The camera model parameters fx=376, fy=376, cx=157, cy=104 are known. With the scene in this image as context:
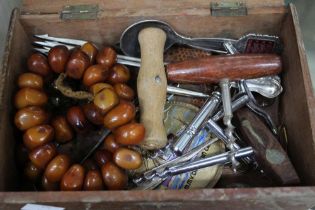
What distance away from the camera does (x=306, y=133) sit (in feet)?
2.20

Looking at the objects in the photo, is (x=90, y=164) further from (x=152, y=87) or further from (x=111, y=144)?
(x=152, y=87)

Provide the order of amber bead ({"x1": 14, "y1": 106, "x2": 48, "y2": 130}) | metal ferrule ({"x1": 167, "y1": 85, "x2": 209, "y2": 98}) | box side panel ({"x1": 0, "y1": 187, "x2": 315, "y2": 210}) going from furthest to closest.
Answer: metal ferrule ({"x1": 167, "y1": 85, "x2": 209, "y2": 98}), amber bead ({"x1": 14, "y1": 106, "x2": 48, "y2": 130}), box side panel ({"x1": 0, "y1": 187, "x2": 315, "y2": 210})

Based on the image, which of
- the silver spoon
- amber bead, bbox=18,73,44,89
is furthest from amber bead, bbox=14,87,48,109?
the silver spoon

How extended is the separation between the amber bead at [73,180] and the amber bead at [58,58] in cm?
22

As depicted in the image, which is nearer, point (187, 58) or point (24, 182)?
point (24, 182)

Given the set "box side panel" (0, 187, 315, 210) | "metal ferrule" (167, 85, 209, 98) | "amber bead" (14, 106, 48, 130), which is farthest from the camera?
"metal ferrule" (167, 85, 209, 98)

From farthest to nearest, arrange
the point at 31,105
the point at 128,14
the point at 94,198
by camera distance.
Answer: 1. the point at 128,14
2. the point at 31,105
3. the point at 94,198

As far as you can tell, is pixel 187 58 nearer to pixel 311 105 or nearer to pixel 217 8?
pixel 217 8

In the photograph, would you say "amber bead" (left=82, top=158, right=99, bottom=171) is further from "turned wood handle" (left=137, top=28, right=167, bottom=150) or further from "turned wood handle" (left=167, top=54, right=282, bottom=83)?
"turned wood handle" (left=167, top=54, right=282, bottom=83)

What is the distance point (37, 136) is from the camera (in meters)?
0.67

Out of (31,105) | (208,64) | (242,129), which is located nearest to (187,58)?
(208,64)

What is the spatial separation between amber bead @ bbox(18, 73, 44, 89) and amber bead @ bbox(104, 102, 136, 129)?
0.56 ft

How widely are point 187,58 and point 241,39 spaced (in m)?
0.13

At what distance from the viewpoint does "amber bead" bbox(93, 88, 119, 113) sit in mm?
667
